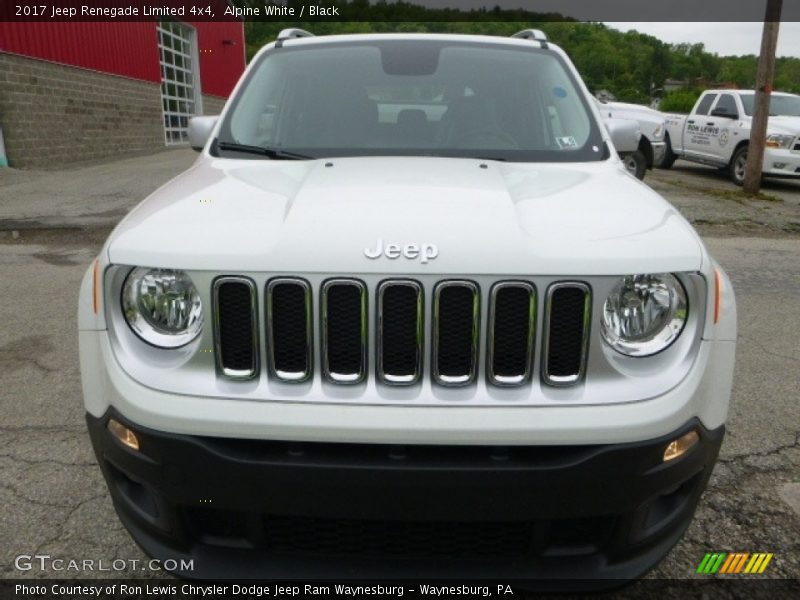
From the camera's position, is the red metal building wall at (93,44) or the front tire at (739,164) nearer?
the front tire at (739,164)

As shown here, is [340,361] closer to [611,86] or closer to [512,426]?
[512,426]

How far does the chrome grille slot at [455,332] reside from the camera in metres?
1.63

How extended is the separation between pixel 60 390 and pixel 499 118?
8.64 ft

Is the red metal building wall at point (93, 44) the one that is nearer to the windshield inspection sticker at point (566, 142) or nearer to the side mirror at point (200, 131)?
the side mirror at point (200, 131)

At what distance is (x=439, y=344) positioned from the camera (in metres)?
1.66

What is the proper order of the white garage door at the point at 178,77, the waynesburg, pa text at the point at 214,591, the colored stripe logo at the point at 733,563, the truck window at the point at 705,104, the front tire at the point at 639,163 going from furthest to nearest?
the white garage door at the point at 178,77 → the truck window at the point at 705,104 → the front tire at the point at 639,163 → the colored stripe logo at the point at 733,563 → the waynesburg, pa text at the point at 214,591

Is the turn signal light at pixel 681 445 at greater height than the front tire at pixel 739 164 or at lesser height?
greater

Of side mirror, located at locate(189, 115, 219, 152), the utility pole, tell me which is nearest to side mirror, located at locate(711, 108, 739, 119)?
the utility pole

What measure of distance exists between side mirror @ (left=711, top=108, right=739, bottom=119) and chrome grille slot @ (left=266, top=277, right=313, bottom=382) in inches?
538

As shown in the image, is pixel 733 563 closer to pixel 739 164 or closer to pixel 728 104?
pixel 739 164

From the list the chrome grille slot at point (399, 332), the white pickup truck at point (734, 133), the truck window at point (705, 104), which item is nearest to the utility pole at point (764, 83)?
the white pickup truck at point (734, 133)

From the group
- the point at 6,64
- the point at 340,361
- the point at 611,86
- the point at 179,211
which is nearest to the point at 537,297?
the point at 340,361

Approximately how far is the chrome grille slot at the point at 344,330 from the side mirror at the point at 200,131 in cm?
165

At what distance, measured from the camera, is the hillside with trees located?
11.1 meters
